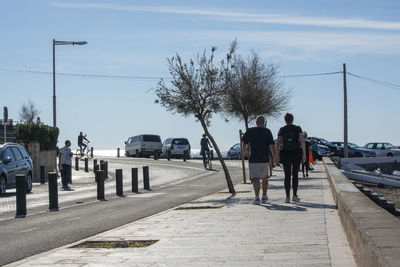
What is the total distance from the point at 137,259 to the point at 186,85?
13.9 metres

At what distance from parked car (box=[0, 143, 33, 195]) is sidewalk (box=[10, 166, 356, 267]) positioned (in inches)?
357

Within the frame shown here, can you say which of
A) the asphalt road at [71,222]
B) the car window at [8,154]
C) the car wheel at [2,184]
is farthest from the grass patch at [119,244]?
the car window at [8,154]

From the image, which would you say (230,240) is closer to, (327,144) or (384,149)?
(327,144)

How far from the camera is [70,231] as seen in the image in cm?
1109

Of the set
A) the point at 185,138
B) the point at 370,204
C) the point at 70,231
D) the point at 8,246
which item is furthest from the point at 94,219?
the point at 185,138

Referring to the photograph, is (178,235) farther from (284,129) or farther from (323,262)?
(284,129)

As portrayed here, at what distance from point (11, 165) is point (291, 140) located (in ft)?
36.0

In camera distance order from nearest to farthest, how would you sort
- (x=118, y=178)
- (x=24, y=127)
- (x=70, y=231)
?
(x=70, y=231), (x=118, y=178), (x=24, y=127)

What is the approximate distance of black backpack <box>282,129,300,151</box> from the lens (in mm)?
13375

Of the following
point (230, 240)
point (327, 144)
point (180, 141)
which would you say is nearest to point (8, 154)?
point (230, 240)

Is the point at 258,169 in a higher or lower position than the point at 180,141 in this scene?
lower

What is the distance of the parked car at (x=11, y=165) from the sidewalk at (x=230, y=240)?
9.07 meters

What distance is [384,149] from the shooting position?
5650 centimetres

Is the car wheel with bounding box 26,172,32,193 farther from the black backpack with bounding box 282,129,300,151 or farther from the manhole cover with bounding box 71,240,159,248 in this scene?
the manhole cover with bounding box 71,240,159,248
